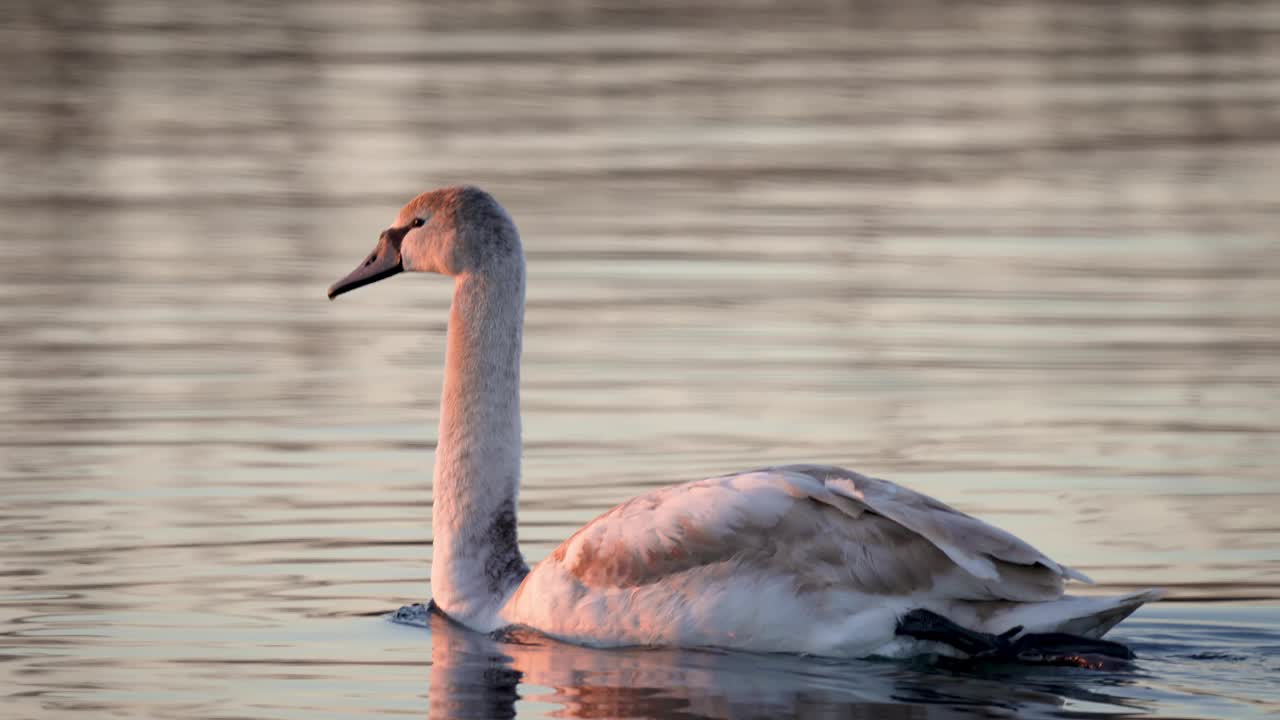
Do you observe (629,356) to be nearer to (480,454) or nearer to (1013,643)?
(480,454)

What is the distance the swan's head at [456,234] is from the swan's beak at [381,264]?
0.02 m

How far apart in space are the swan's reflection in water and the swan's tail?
178 mm

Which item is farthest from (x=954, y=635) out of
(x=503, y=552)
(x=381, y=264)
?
(x=381, y=264)

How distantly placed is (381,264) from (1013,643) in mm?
3645

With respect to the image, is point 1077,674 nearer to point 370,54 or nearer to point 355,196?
point 355,196

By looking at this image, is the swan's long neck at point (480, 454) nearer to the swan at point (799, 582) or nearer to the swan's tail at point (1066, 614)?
the swan at point (799, 582)

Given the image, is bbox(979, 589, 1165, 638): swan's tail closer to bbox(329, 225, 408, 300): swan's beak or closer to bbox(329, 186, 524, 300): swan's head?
bbox(329, 186, 524, 300): swan's head

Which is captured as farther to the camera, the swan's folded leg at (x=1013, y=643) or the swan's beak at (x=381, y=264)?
the swan's beak at (x=381, y=264)

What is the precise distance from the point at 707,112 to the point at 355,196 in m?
7.73

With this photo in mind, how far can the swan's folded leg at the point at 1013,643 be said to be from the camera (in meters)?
10.2

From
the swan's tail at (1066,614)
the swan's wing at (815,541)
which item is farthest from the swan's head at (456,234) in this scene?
the swan's tail at (1066,614)

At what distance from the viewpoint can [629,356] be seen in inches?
696

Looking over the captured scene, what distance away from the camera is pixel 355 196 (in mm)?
26422

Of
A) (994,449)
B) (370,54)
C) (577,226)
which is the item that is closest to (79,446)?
(994,449)
